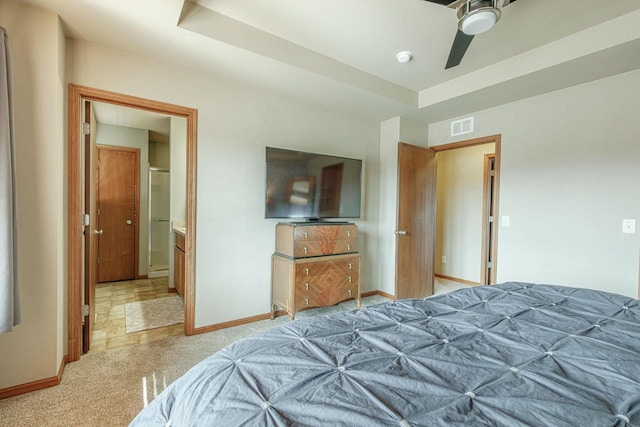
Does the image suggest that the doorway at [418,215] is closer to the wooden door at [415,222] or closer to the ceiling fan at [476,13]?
the wooden door at [415,222]

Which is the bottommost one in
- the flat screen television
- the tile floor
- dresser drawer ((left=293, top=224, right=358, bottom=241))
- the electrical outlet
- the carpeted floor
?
the tile floor

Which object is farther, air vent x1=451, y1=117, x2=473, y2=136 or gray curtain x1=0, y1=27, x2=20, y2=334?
air vent x1=451, y1=117, x2=473, y2=136

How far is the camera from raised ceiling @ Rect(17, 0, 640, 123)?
2.04m

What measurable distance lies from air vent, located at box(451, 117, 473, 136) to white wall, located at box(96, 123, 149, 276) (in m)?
4.65

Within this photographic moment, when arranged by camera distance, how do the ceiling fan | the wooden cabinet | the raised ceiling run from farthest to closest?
the wooden cabinet, the raised ceiling, the ceiling fan

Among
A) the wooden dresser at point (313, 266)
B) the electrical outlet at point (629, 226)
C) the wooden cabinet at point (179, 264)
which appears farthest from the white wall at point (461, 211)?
the wooden cabinet at point (179, 264)

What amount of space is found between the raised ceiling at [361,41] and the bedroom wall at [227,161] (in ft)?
0.50

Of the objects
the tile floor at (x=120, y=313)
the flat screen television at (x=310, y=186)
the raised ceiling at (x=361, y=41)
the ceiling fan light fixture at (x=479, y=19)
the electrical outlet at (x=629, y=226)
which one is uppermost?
the raised ceiling at (x=361, y=41)

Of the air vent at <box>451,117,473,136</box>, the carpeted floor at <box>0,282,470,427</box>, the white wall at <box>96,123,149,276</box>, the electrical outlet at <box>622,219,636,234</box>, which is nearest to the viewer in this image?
the carpeted floor at <box>0,282,470,427</box>

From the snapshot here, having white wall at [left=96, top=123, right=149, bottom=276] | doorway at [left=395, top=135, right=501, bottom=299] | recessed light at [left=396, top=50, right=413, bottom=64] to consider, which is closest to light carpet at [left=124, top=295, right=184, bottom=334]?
white wall at [left=96, top=123, right=149, bottom=276]

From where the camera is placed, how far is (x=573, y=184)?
287 cm

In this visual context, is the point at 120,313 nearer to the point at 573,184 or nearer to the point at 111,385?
the point at 111,385

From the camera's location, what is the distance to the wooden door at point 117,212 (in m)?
4.60

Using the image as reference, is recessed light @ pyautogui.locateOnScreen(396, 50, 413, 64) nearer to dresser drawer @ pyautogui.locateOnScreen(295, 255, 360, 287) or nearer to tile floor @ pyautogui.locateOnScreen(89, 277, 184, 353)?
dresser drawer @ pyautogui.locateOnScreen(295, 255, 360, 287)
